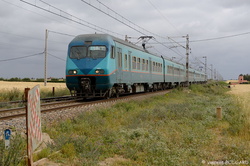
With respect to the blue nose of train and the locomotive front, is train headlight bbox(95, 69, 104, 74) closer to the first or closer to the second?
the locomotive front

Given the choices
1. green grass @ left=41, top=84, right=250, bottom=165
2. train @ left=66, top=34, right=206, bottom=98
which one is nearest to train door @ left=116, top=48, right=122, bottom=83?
train @ left=66, top=34, right=206, bottom=98

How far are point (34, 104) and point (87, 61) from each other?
1008 cm

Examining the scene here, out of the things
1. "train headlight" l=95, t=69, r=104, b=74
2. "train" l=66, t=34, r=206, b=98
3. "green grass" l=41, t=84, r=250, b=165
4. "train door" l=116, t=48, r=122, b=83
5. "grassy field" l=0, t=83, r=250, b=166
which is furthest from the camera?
"train door" l=116, t=48, r=122, b=83

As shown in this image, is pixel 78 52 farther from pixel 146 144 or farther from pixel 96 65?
pixel 146 144

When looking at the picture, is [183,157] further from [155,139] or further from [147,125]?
[147,125]

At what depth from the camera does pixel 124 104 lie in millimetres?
13562

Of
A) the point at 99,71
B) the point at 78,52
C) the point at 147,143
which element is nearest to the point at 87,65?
the point at 99,71

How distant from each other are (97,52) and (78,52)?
1.10 meters

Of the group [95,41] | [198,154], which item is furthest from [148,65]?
[198,154]

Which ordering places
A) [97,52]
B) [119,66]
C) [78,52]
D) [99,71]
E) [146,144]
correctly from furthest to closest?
[119,66] → [78,52] → [97,52] → [99,71] → [146,144]

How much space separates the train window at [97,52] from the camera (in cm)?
1468

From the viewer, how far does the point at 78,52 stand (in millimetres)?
15070

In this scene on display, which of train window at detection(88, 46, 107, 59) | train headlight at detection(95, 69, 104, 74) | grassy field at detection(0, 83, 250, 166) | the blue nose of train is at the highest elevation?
train window at detection(88, 46, 107, 59)

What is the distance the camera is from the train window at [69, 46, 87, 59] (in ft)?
49.0
